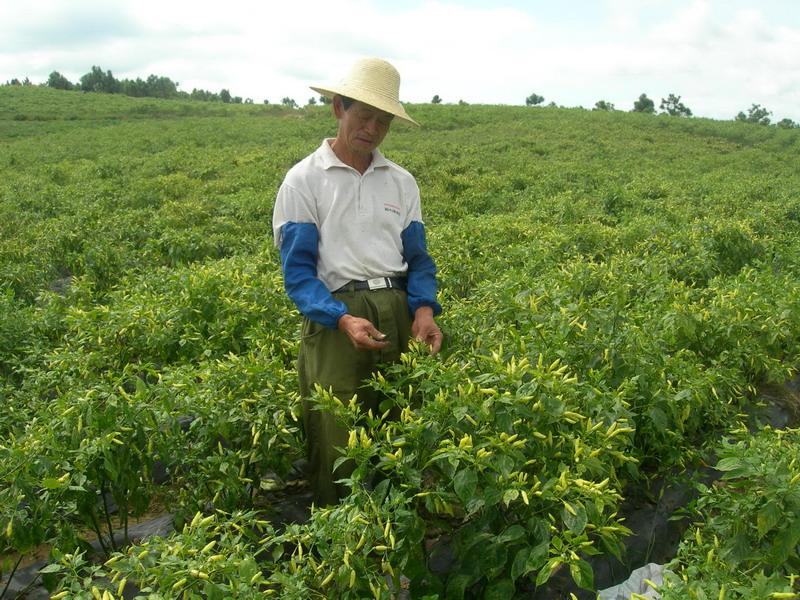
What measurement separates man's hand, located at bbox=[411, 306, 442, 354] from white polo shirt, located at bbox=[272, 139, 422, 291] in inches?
8.5

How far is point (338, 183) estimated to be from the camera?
2775 millimetres

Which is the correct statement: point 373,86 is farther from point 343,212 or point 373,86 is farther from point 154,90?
point 154,90

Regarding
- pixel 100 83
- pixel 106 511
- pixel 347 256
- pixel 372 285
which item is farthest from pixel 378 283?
pixel 100 83

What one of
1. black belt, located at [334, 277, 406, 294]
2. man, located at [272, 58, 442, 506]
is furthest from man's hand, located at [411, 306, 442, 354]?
black belt, located at [334, 277, 406, 294]

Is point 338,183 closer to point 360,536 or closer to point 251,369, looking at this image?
point 251,369

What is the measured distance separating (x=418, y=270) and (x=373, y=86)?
2.61 ft

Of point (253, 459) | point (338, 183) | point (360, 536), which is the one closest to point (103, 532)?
point (253, 459)

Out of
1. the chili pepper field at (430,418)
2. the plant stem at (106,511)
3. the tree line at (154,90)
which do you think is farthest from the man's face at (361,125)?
the tree line at (154,90)

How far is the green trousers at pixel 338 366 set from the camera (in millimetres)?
2773

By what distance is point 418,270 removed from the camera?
300 centimetres

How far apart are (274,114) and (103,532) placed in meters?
28.1

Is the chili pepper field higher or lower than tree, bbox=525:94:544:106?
lower

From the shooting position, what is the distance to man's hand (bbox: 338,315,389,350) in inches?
102

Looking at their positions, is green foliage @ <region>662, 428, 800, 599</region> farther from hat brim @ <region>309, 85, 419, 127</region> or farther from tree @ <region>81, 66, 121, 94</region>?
tree @ <region>81, 66, 121, 94</region>
